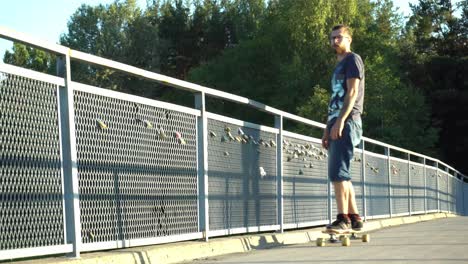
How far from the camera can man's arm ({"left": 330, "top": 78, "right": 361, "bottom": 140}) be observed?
8555 mm

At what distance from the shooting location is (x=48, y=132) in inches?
228

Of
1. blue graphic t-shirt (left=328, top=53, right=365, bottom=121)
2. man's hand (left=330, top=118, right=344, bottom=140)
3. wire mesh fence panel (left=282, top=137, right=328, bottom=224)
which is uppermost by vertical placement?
blue graphic t-shirt (left=328, top=53, right=365, bottom=121)

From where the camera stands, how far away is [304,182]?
1152cm

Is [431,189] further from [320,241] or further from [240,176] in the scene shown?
[320,241]

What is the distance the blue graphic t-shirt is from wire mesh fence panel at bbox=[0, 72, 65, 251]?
361cm

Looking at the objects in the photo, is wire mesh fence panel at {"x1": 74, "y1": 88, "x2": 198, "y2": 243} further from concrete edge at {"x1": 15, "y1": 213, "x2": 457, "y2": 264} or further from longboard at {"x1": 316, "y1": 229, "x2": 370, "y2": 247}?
longboard at {"x1": 316, "y1": 229, "x2": 370, "y2": 247}

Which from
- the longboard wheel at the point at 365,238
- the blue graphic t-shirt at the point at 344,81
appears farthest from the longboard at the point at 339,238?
the blue graphic t-shirt at the point at 344,81

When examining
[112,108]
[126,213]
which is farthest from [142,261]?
[112,108]

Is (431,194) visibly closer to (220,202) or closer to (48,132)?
(220,202)

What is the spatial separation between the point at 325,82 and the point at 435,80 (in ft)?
28.9

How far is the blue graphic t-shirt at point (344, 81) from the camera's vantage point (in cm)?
875

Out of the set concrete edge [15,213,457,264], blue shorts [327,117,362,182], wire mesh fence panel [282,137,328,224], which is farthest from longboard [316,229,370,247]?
wire mesh fence panel [282,137,328,224]

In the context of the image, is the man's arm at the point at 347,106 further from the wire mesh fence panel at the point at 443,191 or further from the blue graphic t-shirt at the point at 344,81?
the wire mesh fence panel at the point at 443,191

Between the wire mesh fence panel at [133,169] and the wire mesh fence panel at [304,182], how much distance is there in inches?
115
